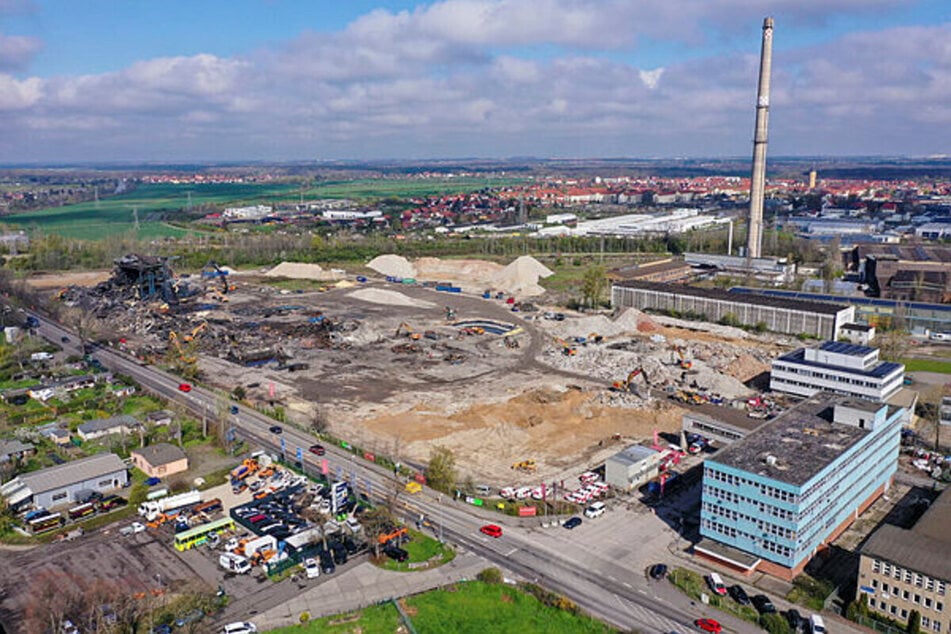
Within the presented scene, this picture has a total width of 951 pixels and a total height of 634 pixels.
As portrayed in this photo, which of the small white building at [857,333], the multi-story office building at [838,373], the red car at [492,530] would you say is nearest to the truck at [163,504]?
the red car at [492,530]

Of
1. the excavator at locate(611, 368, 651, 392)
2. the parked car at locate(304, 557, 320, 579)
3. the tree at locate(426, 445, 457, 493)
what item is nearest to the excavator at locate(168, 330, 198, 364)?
the tree at locate(426, 445, 457, 493)

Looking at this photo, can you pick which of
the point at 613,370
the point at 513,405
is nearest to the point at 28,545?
the point at 513,405

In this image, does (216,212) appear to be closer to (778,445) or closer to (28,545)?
(28,545)

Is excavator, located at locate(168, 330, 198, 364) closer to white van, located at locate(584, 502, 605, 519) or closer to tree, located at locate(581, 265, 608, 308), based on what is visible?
white van, located at locate(584, 502, 605, 519)

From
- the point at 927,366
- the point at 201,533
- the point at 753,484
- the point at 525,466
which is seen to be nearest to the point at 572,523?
the point at 525,466

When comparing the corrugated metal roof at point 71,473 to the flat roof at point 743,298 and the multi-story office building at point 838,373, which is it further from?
the flat roof at point 743,298
